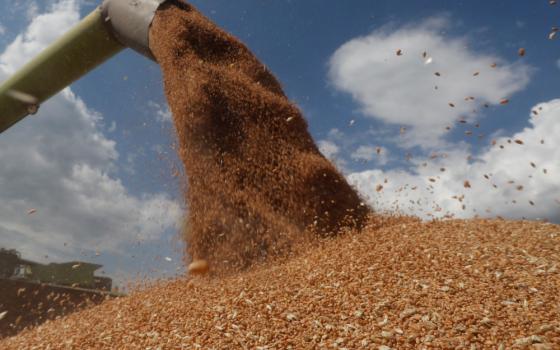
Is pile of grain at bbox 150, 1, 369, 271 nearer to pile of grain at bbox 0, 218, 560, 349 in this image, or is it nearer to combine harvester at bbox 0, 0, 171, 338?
pile of grain at bbox 0, 218, 560, 349

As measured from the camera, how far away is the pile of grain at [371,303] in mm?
2555

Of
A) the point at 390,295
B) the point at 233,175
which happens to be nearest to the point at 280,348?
the point at 390,295

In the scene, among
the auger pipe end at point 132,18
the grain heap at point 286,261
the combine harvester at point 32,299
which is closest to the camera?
the grain heap at point 286,261

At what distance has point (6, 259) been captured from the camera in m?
8.30

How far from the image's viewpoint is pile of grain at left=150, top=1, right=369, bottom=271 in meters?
4.78

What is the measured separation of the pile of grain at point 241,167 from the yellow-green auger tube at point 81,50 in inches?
18.9

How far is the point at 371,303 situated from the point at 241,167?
244 cm

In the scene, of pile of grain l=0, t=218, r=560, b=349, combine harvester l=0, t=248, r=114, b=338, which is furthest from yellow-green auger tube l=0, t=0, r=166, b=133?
pile of grain l=0, t=218, r=560, b=349

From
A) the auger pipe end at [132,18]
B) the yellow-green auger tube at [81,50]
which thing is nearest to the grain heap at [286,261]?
the auger pipe end at [132,18]

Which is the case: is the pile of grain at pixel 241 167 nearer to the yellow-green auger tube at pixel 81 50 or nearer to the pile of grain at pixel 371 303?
the pile of grain at pixel 371 303

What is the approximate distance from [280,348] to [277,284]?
109 centimetres

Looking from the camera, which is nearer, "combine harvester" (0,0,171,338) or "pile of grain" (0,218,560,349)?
"pile of grain" (0,218,560,349)

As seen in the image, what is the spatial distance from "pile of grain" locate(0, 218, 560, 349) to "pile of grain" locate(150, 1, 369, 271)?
1.21ft

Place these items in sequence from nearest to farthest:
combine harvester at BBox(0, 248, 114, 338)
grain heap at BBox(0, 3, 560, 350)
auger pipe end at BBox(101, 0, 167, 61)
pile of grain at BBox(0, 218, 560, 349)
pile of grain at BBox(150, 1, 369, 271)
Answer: pile of grain at BBox(0, 218, 560, 349)
grain heap at BBox(0, 3, 560, 350)
pile of grain at BBox(150, 1, 369, 271)
auger pipe end at BBox(101, 0, 167, 61)
combine harvester at BBox(0, 248, 114, 338)
